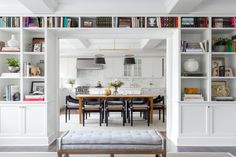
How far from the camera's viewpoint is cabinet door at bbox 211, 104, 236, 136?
5.17 metres

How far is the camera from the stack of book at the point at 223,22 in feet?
16.9

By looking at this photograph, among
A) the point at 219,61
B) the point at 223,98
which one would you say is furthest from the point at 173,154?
the point at 219,61

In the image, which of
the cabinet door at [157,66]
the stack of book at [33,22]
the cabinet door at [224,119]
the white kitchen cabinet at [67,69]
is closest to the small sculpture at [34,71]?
the stack of book at [33,22]

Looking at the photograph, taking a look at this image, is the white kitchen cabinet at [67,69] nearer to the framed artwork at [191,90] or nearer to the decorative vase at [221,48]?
the framed artwork at [191,90]

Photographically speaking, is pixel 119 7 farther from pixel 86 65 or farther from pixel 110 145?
pixel 86 65

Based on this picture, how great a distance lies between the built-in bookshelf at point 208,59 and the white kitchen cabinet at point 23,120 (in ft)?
8.93

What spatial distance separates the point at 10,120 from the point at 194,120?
3.49m

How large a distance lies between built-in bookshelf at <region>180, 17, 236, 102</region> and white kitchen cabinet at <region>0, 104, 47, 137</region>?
8.93 feet

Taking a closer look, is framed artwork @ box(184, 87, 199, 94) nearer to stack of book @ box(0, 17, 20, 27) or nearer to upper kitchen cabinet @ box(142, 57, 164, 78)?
stack of book @ box(0, 17, 20, 27)

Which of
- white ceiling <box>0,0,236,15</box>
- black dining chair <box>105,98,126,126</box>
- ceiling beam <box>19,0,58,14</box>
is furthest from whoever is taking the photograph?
black dining chair <box>105,98,126,126</box>

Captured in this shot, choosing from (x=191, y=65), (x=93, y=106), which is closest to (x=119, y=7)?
(x=191, y=65)

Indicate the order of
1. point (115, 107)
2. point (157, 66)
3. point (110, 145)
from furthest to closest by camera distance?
1. point (157, 66)
2. point (115, 107)
3. point (110, 145)

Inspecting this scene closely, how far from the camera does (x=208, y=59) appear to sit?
5.15m

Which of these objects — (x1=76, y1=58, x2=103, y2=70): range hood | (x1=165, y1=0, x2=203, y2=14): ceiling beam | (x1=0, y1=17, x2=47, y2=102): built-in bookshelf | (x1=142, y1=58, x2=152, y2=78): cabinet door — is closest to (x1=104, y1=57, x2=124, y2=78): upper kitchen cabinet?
(x1=76, y1=58, x2=103, y2=70): range hood
